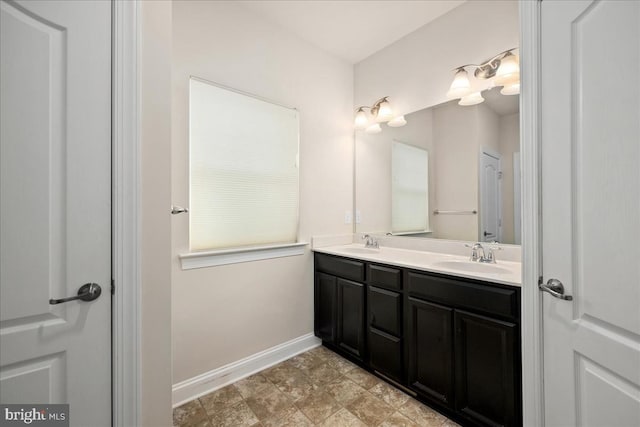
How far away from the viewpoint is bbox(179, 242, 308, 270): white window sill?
1760 mm

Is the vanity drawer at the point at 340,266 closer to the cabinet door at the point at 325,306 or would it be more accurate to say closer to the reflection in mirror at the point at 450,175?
the cabinet door at the point at 325,306

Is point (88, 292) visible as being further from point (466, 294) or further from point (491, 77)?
point (491, 77)

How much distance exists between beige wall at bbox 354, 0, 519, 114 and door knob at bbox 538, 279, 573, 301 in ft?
5.42

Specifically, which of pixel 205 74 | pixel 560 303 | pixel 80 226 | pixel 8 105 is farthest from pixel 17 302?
pixel 560 303

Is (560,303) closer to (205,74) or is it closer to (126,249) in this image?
(126,249)

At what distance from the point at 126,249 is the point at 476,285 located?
1.63 metres

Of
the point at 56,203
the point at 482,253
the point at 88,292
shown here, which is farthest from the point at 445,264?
the point at 56,203

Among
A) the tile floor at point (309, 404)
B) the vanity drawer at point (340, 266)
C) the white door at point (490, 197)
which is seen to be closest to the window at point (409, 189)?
the white door at point (490, 197)

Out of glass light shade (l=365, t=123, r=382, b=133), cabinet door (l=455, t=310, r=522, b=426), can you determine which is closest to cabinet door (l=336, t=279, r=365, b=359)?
cabinet door (l=455, t=310, r=522, b=426)

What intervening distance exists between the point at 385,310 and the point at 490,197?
1124mm

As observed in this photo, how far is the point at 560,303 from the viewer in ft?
3.02

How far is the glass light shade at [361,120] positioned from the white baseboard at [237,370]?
2.10 meters

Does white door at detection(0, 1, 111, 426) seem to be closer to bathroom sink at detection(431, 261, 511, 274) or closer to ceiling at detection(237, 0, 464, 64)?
ceiling at detection(237, 0, 464, 64)

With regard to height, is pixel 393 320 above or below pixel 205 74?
below
